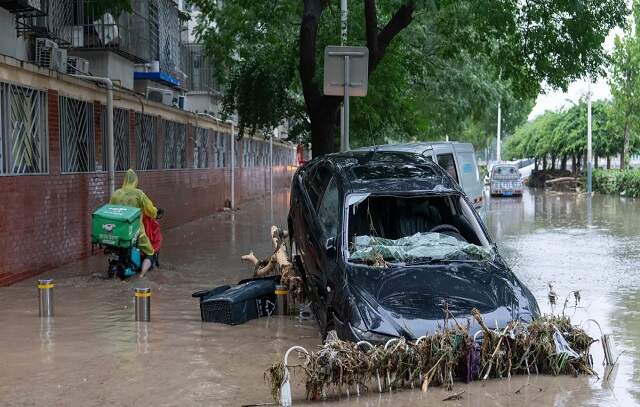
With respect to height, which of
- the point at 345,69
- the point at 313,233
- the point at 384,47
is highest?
the point at 384,47

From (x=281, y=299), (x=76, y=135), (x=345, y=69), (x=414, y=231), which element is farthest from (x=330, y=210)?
(x=76, y=135)

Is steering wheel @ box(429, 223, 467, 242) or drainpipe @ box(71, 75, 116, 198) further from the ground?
drainpipe @ box(71, 75, 116, 198)

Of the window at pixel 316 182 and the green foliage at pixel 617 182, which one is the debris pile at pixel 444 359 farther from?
the green foliage at pixel 617 182

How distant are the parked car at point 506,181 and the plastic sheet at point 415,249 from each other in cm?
3208

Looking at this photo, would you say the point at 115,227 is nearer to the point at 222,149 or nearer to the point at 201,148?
the point at 201,148

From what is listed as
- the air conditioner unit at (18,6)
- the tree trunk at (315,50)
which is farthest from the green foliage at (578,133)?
the air conditioner unit at (18,6)

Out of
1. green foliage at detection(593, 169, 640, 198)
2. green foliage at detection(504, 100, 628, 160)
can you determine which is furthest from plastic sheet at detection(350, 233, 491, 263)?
green foliage at detection(504, 100, 628, 160)

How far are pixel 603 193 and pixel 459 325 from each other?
1471 inches

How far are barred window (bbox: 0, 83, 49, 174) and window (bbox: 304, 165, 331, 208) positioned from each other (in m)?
4.15

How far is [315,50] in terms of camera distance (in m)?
15.0

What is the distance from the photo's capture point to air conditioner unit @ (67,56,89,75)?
1469cm

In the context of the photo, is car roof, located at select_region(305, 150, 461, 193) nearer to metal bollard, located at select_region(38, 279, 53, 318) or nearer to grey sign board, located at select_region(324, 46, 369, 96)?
grey sign board, located at select_region(324, 46, 369, 96)

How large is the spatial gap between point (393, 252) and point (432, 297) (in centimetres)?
87

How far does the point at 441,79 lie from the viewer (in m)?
27.5
